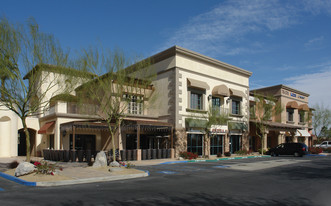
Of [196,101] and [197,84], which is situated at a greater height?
[197,84]

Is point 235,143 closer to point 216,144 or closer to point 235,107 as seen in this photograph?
point 216,144

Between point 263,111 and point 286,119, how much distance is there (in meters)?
9.13

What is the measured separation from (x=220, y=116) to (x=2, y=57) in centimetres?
1850

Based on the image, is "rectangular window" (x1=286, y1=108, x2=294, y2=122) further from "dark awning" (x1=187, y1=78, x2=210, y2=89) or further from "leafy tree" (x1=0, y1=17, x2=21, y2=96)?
"leafy tree" (x1=0, y1=17, x2=21, y2=96)

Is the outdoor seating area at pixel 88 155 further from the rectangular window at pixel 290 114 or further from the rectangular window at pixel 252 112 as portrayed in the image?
the rectangular window at pixel 290 114

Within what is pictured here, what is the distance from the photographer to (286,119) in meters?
42.7

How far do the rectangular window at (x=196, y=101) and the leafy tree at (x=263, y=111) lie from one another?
869 cm

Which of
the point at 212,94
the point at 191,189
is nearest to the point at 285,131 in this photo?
the point at 212,94

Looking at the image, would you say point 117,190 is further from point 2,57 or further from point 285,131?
point 285,131

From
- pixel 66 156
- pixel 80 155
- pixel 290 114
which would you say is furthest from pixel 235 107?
pixel 66 156

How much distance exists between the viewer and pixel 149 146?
28.0 metres

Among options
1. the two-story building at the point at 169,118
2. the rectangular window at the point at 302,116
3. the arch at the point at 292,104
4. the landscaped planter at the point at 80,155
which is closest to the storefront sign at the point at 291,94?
the arch at the point at 292,104

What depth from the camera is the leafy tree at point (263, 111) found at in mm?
32956

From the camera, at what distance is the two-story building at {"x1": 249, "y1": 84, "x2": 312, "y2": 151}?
3775 cm
